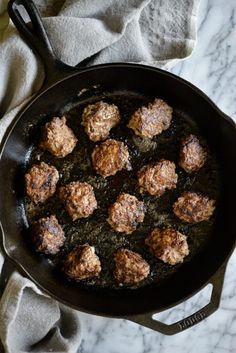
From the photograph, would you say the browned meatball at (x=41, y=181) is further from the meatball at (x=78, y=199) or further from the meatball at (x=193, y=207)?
the meatball at (x=193, y=207)

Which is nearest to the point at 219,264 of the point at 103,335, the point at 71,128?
the point at 103,335

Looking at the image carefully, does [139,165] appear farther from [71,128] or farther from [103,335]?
[103,335]

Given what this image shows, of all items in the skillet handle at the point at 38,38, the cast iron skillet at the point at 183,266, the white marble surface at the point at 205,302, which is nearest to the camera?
the skillet handle at the point at 38,38

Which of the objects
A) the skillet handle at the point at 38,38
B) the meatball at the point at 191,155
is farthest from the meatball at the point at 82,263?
the skillet handle at the point at 38,38

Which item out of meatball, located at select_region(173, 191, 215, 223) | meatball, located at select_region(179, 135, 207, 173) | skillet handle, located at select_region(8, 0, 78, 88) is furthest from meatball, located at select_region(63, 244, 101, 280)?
skillet handle, located at select_region(8, 0, 78, 88)

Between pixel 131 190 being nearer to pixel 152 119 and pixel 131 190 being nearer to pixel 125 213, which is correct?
pixel 125 213

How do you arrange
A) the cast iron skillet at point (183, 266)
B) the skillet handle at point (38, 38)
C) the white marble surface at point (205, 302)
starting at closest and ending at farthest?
the skillet handle at point (38, 38), the cast iron skillet at point (183, 266), the white marble surface at point (205, 302)

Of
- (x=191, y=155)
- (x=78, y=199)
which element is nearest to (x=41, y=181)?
(x=78, y=199)
